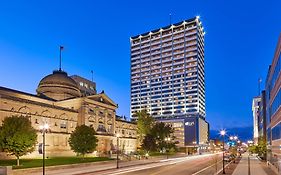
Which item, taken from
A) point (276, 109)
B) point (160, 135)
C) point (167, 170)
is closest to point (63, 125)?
point (160, 135)

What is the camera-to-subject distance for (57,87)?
97750 mm

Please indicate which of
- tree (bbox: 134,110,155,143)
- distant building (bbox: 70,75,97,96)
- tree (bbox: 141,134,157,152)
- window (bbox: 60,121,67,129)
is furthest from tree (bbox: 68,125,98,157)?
distant building (bbox: 70,75,97,96)

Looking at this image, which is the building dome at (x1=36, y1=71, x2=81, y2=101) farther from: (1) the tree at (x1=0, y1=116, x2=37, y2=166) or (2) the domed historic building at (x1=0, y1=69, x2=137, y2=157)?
(1) the tree at (x1=0, y1=116, x2=37, y2=166)

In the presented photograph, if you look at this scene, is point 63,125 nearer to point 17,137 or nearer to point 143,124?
point 17,137

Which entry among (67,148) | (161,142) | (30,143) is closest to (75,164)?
(30,143)

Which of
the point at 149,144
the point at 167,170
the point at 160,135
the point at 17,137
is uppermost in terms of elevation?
the point at 17,137

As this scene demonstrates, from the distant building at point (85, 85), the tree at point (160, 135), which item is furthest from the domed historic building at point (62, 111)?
the distant building at point (85, 85)

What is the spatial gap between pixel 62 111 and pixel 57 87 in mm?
14633

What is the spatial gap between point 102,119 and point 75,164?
45.5 m

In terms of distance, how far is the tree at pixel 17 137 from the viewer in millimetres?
50125

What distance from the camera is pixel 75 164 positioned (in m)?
54.8

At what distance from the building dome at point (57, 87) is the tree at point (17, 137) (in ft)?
143

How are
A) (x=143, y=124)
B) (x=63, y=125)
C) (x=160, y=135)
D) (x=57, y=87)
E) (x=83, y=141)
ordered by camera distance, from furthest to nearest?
(x=143, y=124)
(x=160, y=135)
(x=57, y=87)
(x=63, y=125)
(x=83, y=141)

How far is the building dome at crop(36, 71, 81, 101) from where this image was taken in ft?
317
